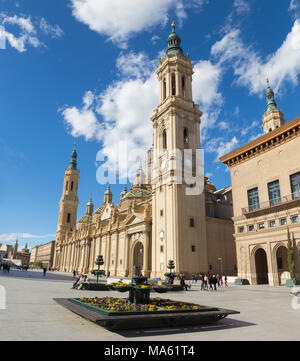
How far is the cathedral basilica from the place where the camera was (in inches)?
1567

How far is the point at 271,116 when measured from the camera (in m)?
64.1

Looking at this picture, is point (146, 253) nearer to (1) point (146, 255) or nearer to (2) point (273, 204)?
(1) point (146, 255)

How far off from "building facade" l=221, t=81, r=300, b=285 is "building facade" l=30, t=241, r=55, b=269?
9816 cm

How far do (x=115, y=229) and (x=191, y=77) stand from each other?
107 ft

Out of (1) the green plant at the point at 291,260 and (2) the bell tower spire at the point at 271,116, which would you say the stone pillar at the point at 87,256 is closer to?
(2) the bell tower spire at the point at 271,116

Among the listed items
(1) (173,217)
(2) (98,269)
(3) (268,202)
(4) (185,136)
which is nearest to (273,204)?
(3) (268,202)

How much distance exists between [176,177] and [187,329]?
111 ft

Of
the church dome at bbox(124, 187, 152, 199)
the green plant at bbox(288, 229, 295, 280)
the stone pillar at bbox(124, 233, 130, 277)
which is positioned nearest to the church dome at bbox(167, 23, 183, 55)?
the church dome at bbox(124, 187, 152, 199)

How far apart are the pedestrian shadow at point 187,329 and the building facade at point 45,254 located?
380 feet

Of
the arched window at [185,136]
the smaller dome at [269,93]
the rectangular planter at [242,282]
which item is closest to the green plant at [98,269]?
the rectangular planter at [242,282]

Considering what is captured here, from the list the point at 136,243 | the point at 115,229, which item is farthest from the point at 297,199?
the point at 115,229
